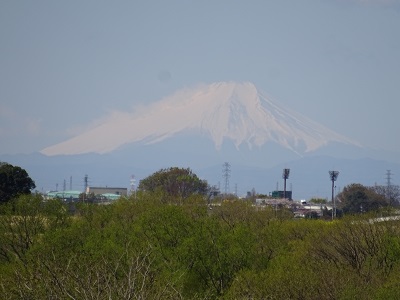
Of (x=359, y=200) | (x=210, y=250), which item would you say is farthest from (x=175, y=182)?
(x=210, y=250)

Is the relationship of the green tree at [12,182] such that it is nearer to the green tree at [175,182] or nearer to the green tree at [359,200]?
the green tree at [175,182]

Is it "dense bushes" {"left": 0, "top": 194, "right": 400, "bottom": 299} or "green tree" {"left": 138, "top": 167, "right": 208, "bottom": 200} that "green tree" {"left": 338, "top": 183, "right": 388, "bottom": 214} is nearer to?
"green tree" {"left": 138, "top": 167, "right": 208, "bottom": 200}

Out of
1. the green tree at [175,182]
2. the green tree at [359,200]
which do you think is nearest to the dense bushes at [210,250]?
the green tree at [359,200]

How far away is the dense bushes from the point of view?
42.5 meters

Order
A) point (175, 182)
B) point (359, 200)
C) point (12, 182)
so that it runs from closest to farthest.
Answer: point (12, 182) → point (359, 200) → point (175, 182)

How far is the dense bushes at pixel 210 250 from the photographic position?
42.5 metres

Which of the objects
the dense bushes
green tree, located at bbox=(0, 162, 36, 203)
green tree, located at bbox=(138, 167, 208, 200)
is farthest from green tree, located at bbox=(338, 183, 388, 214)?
the dense bushes

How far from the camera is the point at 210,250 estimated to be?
5341cm

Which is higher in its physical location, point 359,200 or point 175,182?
point 175,182

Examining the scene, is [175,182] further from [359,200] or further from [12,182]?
[12,182]

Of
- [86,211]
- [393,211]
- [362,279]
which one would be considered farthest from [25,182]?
[362,279]

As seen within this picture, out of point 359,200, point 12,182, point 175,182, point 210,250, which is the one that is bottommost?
point 210,250

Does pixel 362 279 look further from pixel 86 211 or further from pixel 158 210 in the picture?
pixel 86 211

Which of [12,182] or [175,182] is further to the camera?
[175,182]
